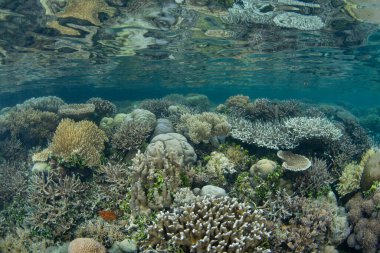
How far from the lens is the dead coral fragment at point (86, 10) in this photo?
41.1 ft

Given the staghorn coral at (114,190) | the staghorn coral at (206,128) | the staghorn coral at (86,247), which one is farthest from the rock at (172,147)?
the staghorn coral at (86,247)

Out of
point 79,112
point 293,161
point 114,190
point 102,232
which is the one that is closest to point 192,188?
point 114,190

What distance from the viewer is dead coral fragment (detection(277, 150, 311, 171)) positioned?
786 cm

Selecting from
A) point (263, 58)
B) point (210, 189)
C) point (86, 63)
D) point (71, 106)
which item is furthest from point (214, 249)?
point (86, 63)

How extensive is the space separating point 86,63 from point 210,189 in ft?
80.4

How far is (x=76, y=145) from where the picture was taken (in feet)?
28.0

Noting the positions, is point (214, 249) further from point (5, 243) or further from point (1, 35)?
point (1, 35)

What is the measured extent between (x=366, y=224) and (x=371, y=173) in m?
1.45

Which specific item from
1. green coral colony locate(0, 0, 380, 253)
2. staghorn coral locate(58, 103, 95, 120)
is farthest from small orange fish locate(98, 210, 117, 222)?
staghorn coral locate(58, 103, 95, 120)

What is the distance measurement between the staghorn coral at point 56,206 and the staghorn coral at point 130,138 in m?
1.71

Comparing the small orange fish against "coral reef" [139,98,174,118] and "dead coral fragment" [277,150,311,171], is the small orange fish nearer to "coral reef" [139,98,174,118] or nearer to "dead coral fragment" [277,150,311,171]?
"dead coral fragment" [277,150,311,171]

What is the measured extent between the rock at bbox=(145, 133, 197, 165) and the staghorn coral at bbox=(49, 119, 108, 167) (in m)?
2.02

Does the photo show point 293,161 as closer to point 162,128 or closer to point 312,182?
point 312,182

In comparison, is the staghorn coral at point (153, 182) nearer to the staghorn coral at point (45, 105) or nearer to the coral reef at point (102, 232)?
the coral reef at point (102, 232)
